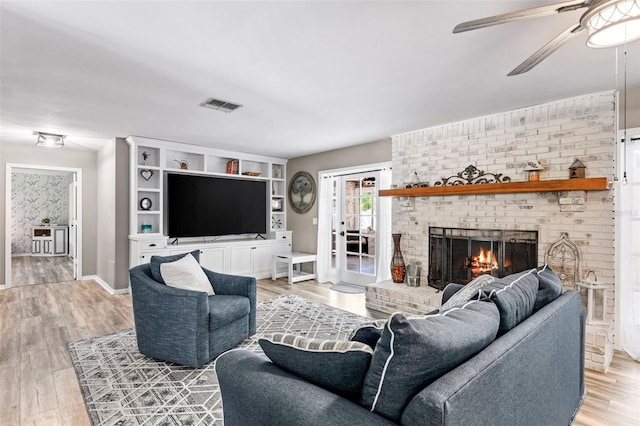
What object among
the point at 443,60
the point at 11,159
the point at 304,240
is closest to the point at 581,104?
the point at 443,60

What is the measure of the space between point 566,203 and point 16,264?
10237mm

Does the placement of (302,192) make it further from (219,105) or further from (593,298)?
(593,298)

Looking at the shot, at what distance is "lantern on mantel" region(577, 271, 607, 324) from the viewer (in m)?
2.98

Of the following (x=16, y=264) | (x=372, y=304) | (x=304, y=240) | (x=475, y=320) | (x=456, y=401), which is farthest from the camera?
(x=16, y=264)

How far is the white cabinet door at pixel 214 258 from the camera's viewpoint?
18.0ft

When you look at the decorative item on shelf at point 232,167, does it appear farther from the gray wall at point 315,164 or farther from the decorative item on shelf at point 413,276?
the decorative item on shelf at point 413,276

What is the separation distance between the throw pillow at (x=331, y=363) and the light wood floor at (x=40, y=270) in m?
6.46

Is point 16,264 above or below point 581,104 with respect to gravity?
below

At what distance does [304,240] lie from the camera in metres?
6.48

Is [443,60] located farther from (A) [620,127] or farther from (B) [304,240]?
(B) [304,240]

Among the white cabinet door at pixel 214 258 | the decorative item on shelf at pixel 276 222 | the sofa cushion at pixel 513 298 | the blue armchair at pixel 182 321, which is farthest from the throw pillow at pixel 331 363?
the decorative item on shelf at pixel 276 222

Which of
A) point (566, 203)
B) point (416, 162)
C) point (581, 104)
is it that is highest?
point (581, 104)

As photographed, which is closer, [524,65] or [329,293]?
[524,65]

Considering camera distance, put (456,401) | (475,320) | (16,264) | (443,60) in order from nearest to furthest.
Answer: (456,401)
(475,320)
(443,60)
(16,264)
